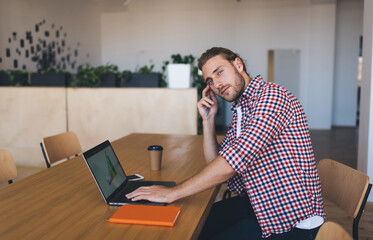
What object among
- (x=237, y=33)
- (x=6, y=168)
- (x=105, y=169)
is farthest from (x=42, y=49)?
(x=105, y=169)

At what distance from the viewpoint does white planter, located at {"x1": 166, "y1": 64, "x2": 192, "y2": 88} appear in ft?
12.7

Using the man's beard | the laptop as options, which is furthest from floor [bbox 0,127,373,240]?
the laptop

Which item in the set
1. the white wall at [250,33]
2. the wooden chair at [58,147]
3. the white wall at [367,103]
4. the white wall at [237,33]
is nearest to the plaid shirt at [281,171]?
the wooden chair at [58,147]

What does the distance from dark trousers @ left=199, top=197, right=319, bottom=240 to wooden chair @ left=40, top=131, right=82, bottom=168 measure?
3.88 feet

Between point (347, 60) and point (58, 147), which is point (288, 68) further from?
point (58, 147)

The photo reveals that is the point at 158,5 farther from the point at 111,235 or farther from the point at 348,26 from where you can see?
the point at 111,235

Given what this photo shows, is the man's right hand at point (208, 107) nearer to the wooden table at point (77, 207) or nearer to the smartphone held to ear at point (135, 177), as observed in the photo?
the wooden table at point (77, 207)

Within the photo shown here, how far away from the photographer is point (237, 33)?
28.8 ft

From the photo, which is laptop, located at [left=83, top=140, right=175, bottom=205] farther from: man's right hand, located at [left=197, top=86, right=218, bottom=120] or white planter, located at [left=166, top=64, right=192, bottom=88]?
white planter, located at [left=166, top=64, right=192, bottom=88]

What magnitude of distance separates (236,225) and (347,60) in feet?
27.7

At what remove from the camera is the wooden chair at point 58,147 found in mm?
2225

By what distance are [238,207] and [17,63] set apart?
5735 mm

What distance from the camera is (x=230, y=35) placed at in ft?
28.9

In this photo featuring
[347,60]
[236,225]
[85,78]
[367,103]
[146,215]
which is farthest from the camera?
[347,60]
